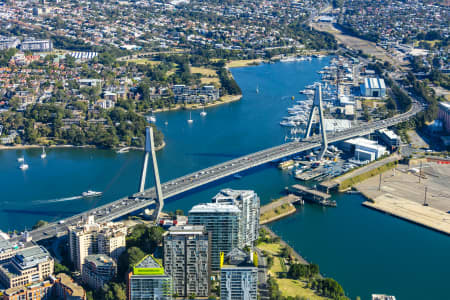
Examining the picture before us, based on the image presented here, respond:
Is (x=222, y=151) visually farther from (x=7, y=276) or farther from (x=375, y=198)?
(x=7, y=276)

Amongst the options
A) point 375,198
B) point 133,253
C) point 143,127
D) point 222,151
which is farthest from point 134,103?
Answer: point 133,253

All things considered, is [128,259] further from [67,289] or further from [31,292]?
[31,292]

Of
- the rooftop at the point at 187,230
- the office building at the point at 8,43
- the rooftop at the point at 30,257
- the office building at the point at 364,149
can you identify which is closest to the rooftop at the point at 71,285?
the rooftop at the point at 30,257

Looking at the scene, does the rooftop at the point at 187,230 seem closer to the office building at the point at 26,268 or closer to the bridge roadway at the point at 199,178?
the office building at the point at 26,268

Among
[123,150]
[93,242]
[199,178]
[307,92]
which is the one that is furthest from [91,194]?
[307,92]

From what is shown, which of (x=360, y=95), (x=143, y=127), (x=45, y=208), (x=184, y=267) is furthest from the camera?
(x=360, y=95)

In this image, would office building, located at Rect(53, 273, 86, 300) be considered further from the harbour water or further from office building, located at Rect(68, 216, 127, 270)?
the harbour water

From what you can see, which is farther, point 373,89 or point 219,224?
point 373,89
